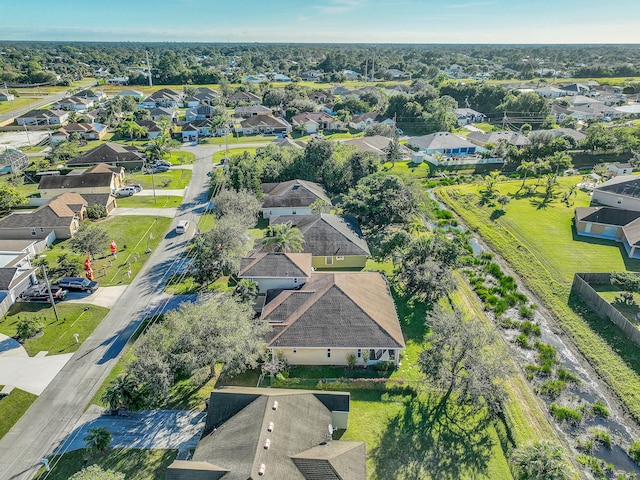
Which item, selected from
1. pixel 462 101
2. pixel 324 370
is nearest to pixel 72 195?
pixel 324 370

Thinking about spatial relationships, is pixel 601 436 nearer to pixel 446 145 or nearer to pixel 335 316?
pixel 335 316

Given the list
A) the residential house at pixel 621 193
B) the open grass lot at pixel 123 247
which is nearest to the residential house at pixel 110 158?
the open grass lot at pixel 123 247

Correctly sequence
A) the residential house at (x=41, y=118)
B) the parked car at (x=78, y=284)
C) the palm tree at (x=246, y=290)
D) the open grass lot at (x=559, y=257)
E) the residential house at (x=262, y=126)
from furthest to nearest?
the residential house at (x=41, y=118), the residential house at (x=262, y=126), the parked car at (x=78, y=284), the palm tree at (x=246, y=290), the open grass lot at (x=559, y=257)

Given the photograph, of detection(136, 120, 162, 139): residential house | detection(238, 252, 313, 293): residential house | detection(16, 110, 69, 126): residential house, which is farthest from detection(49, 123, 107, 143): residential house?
detection(238, 252, 313, 293): residential house

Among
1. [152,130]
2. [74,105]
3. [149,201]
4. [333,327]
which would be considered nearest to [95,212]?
[149,201]

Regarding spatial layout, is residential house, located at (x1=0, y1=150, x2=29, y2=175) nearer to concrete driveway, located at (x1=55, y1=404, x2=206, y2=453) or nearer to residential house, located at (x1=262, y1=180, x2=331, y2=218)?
residential house, located at (x1=262, y1=180, x2=331, y2=218)

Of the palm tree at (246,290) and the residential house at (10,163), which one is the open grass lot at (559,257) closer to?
the palm tree at (246,290)
